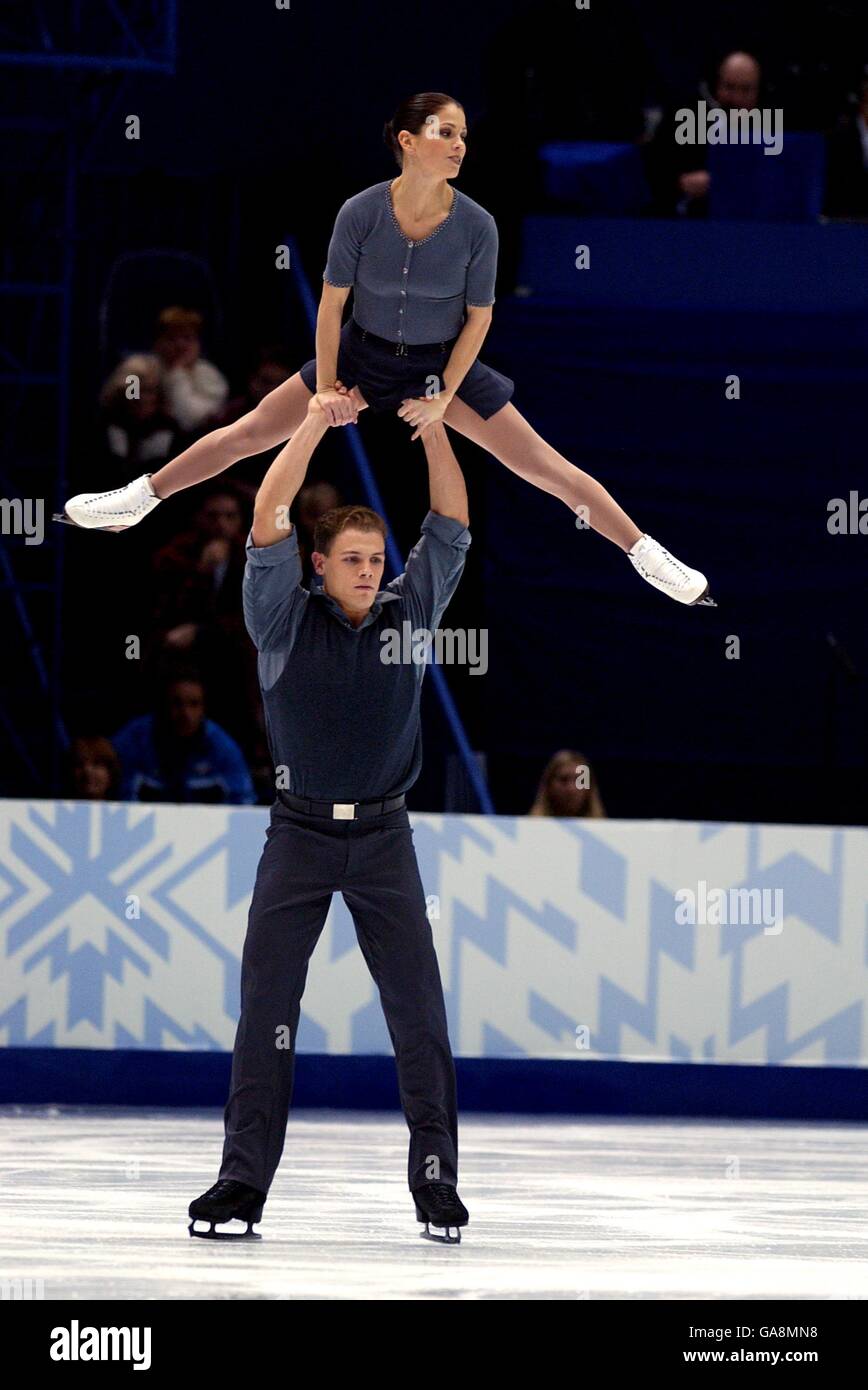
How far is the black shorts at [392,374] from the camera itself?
17.8 feet

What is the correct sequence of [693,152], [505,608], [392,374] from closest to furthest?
[392,374] < [505,608] < [693,152]

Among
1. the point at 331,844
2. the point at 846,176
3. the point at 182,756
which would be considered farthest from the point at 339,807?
the point at 846,176

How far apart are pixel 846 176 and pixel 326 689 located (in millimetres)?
6286

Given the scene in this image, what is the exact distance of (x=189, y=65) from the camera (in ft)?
37.3

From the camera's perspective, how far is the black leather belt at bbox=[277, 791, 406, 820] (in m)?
4.99

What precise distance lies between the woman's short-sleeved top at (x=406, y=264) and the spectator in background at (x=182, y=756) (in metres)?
3.16

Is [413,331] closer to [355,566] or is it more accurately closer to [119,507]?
[355,566]

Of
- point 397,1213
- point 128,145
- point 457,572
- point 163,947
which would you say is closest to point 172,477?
point 457,572

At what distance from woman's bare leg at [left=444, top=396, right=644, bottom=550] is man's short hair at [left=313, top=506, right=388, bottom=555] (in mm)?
520

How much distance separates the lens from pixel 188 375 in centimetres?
965

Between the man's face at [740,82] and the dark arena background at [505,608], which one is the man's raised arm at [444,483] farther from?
the man's face at [740,82]

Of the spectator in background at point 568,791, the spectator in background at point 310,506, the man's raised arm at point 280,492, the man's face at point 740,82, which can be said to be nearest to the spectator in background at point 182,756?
the spectator in background at point 310,506

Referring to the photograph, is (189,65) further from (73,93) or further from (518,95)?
(518,95)
